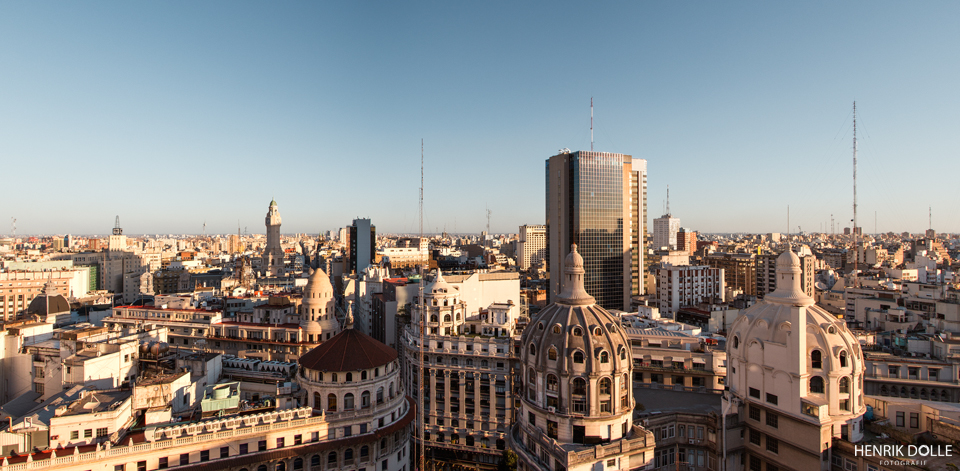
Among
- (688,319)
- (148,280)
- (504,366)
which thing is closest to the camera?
(504,366)

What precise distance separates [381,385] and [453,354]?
533 inches

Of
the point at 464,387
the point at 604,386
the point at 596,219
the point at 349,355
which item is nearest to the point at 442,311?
the point at 464,387

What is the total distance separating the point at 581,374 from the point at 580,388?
1039 millimetres

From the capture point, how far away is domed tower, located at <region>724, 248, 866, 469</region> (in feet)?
110

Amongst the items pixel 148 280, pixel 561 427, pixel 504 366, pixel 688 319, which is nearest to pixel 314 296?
pixel 504 366

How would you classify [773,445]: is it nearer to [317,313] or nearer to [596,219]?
[317,313]

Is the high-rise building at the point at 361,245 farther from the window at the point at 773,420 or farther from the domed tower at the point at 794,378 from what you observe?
the window at the point at 773,420

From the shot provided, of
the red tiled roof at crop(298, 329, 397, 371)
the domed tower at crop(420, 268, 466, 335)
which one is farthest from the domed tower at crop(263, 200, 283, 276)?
the red tiled roof at crop(298, 329, 397, 371)

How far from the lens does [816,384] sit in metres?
34.7

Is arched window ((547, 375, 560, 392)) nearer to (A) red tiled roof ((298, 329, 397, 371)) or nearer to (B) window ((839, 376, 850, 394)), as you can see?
(A) red tiled roof ((298, 329, 397, 371))

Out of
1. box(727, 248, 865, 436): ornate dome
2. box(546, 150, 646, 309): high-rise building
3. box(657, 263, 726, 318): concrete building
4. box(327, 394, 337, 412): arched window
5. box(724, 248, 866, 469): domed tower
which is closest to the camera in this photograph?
box(724, 248, 866, 469): domed tower

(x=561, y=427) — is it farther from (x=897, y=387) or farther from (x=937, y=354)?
(x=937, y=354)

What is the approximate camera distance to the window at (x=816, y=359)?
3459 centimetres

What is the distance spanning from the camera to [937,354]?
52.7 meters
